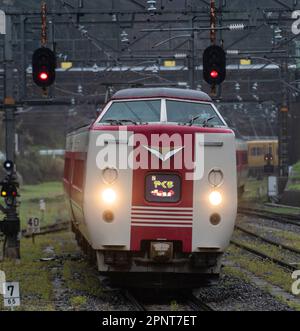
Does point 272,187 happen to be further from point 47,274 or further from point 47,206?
point 47,274

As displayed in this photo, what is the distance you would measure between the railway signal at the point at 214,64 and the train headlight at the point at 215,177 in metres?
7.07

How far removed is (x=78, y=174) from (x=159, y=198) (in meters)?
2.60

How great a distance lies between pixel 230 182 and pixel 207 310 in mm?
1882

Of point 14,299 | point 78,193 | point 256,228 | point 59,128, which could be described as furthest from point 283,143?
point 59,128

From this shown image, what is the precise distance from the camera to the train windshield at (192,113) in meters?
13.0

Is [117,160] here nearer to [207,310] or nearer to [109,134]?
[109,134]

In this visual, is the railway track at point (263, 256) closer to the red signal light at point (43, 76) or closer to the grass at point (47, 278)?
the grass at point (47, 278)

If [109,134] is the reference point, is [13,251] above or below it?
below

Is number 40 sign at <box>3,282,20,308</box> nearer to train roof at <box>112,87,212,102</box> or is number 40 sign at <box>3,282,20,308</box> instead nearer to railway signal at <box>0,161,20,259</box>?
train roof at <box>112,87,212,102</box>

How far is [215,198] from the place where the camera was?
1207 cm

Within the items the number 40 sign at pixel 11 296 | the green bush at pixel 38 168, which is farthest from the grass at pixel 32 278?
the green bush at pixel 38 168

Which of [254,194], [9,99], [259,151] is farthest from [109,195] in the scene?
[259,151]

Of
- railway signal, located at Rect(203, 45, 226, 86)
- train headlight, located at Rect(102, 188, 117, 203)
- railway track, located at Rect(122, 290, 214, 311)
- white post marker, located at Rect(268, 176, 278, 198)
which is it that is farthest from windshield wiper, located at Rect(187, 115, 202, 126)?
white post marker, located at Rect(268, 176, 278, 198)

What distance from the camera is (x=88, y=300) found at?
1259 cm
